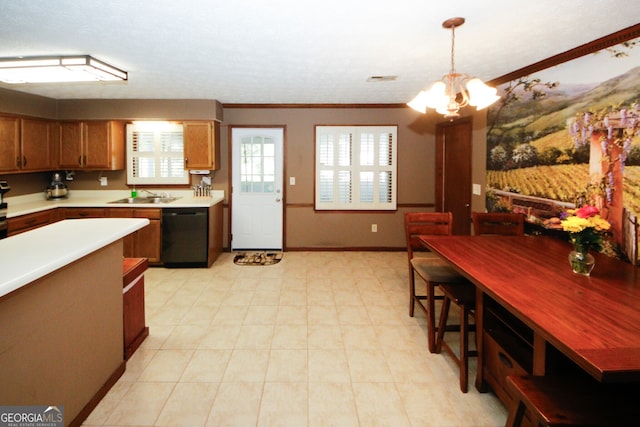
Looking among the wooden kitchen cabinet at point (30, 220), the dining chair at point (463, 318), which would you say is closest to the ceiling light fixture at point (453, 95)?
the dining chair at point (463, 318)

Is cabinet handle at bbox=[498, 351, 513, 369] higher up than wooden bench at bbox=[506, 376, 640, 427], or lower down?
lower down

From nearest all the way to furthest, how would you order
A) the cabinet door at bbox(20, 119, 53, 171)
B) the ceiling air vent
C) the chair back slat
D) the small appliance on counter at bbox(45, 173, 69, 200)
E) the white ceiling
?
the white ceiling, the chair back slat, the ceiling air vent, the cabinet door at bbox(20, 119, 53, 171), the small appliance on counter at bbox(45, 173, 69, 200)

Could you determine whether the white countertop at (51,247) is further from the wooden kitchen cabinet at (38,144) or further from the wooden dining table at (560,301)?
the wooden kitchen cabinet at (38,144)

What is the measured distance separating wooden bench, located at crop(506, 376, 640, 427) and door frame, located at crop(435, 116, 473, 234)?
11.6 ft

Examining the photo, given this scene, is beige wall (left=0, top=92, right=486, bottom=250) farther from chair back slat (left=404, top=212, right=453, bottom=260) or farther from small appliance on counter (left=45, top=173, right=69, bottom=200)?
chair back slat (left=404, top=212, right=453, bottom=260)

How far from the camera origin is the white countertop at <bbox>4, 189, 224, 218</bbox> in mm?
4668

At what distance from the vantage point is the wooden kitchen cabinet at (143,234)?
4.84 meters

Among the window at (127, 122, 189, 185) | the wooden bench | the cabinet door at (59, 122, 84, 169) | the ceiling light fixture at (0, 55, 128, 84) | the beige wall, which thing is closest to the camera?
the wooden bench

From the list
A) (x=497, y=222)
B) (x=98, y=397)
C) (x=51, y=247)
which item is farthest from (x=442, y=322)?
Answer: (x=51, y=247)

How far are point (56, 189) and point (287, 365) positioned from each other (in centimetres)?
464

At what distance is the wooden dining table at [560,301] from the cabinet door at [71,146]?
4.92m

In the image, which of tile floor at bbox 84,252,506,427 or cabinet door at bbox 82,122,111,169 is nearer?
tile floor at bbox 84,252,506,427

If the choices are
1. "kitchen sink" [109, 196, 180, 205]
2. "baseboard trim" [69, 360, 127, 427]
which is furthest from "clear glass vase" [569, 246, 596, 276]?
"kitchen sink" [109, 196, 180, 205]

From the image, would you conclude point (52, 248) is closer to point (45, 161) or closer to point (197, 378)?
point (197, 378)
